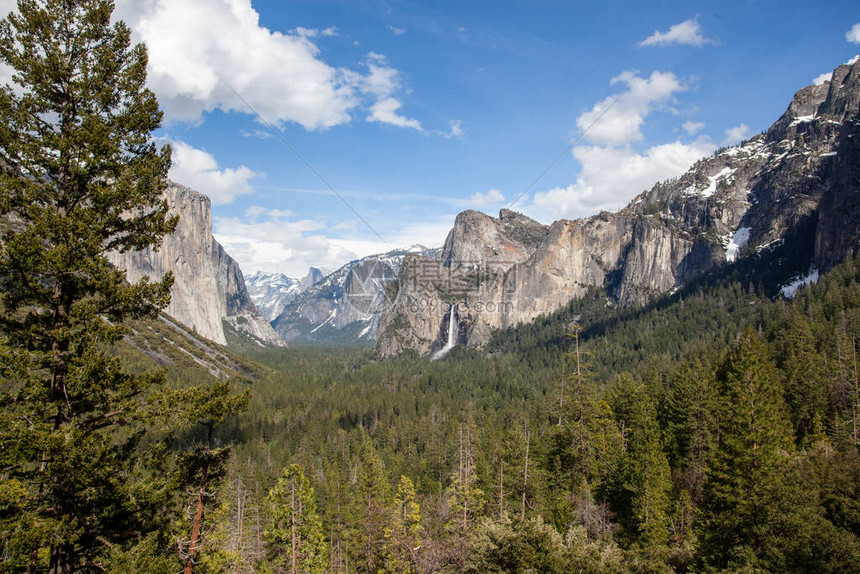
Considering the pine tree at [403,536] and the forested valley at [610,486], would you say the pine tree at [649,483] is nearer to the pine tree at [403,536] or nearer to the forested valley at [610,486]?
the forested valley at [610,486]

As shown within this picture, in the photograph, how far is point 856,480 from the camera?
77.9 ft

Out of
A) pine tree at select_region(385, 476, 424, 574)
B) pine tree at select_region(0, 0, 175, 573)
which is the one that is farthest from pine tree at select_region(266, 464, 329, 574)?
pine tree at select_region(0, 0, 175, 573)

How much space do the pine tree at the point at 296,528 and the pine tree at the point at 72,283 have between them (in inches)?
737

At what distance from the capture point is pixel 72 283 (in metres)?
10.0

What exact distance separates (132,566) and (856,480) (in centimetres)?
3219

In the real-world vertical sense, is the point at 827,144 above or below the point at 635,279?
above

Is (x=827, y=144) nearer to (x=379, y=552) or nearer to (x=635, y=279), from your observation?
(x=635, y=279)

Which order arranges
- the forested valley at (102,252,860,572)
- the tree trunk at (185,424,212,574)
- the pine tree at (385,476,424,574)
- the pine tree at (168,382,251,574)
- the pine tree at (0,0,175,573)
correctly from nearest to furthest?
the pine tree at (0,0,175,573)
the pine tree at (168,382,251,574)
the tree trunk at (185,424,212,574)
the forested valley at (102,252,860,572)
the pine tree at (385,476,424,574)

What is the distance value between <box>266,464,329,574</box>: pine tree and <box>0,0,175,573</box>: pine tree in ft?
61.5

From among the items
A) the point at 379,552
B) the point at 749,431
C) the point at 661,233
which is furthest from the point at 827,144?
the point at 379,552

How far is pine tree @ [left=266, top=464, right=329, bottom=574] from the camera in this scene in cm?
2689

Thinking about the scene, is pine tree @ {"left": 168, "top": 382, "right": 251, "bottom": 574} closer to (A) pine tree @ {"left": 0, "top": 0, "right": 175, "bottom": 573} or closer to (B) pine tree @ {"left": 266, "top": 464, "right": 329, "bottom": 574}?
(A) pine tree @ {"left": 0, "top": 0, "right": 175, "bottom": 573}

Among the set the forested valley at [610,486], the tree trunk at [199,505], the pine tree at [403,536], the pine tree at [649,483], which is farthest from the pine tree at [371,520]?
the tree trunk at [199,505]

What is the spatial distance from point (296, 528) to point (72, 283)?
74.8 ft
